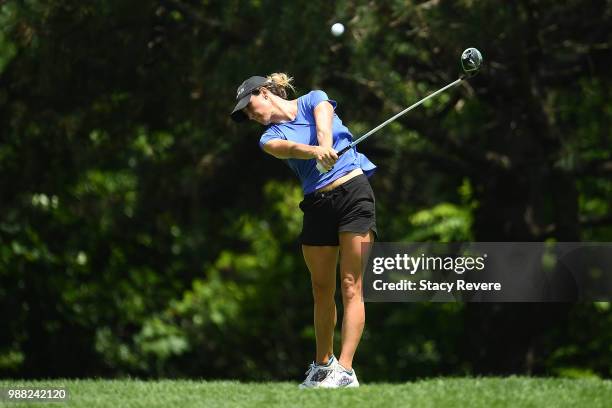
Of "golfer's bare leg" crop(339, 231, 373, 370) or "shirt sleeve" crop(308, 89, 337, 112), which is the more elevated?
"shirt sleeve" crop(308, 89, 337, 112)

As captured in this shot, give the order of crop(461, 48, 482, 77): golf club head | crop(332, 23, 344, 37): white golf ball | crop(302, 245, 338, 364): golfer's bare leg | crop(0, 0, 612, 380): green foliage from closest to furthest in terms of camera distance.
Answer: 1. crop(302, 245, 338, 364): golfer's bare leg
2. crop(461, 48, 482, 77): golf club head
3. crop(332, 23, 344, 37): white golf ball
4. crop(0, 0, 612, 380): green foliage

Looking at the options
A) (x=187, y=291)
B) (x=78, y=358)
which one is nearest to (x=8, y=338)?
(x=78, y=358)

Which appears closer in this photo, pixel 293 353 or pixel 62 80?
pixel 62 80

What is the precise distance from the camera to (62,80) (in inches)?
428

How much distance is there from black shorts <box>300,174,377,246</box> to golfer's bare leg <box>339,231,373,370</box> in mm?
58

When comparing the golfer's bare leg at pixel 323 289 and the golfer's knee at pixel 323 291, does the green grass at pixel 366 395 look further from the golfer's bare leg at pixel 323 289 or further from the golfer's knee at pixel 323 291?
the golfer's knee at pixel 323 291

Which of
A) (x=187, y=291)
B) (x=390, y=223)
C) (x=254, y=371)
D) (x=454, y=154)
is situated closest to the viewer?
(x=454, y=154)

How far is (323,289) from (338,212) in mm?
485

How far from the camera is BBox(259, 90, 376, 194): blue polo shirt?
6664 mm

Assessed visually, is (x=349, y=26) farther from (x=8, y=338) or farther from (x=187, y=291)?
(x=187, y=291)

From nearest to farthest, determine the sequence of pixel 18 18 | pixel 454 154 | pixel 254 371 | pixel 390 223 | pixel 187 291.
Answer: pixel 18 18 → pixel 454 154 → pixel 390 223 → pixel 187 291 → pixel 254 371

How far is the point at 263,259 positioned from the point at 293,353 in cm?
185

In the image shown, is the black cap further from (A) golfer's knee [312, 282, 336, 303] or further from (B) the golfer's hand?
(A) golfer's knee [312, 282, 336, 303]

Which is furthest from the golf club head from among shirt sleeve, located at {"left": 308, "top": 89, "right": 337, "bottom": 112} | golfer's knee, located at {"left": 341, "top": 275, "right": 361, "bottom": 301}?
golfer's knee, located at {"left": 341, "top": 275, "right": 361, "bottom": 301}
